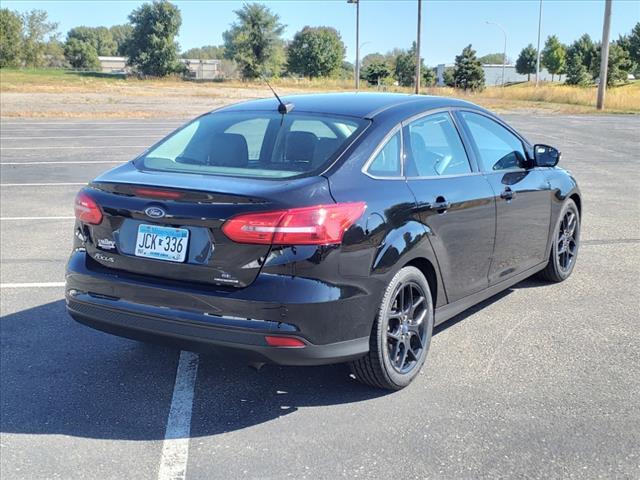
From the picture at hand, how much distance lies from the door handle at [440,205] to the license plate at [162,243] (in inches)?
56.7

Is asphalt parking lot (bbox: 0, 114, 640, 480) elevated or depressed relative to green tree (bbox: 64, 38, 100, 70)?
depressed

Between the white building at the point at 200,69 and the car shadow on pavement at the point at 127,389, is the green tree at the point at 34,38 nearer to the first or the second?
the white building at the point at 200,69

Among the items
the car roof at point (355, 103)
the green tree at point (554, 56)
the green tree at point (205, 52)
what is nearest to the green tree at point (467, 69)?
the green tree at point (554, 56)

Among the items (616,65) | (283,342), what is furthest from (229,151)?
(616,65)

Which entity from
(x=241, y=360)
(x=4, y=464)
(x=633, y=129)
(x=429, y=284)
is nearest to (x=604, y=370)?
(x=429, y=284)

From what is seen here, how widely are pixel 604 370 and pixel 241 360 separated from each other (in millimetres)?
2197

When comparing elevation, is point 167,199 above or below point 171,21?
below

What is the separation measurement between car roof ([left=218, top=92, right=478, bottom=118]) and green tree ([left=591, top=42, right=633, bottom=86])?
6793cm

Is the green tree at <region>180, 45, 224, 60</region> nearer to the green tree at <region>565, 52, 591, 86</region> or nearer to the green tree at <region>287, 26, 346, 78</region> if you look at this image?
the green tree at <region>287, 26, 346, 78</region>

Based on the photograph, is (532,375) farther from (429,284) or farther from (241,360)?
(241,360)

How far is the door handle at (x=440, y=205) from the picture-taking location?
3992mm

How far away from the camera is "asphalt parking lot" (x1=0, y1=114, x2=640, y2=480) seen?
123 inches

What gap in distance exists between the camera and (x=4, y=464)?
3152 millimetres

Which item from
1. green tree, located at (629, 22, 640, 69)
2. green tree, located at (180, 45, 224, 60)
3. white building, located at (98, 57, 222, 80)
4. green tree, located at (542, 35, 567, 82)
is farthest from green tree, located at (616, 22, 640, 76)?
green tree, located at (180, 45, 224, 60)
